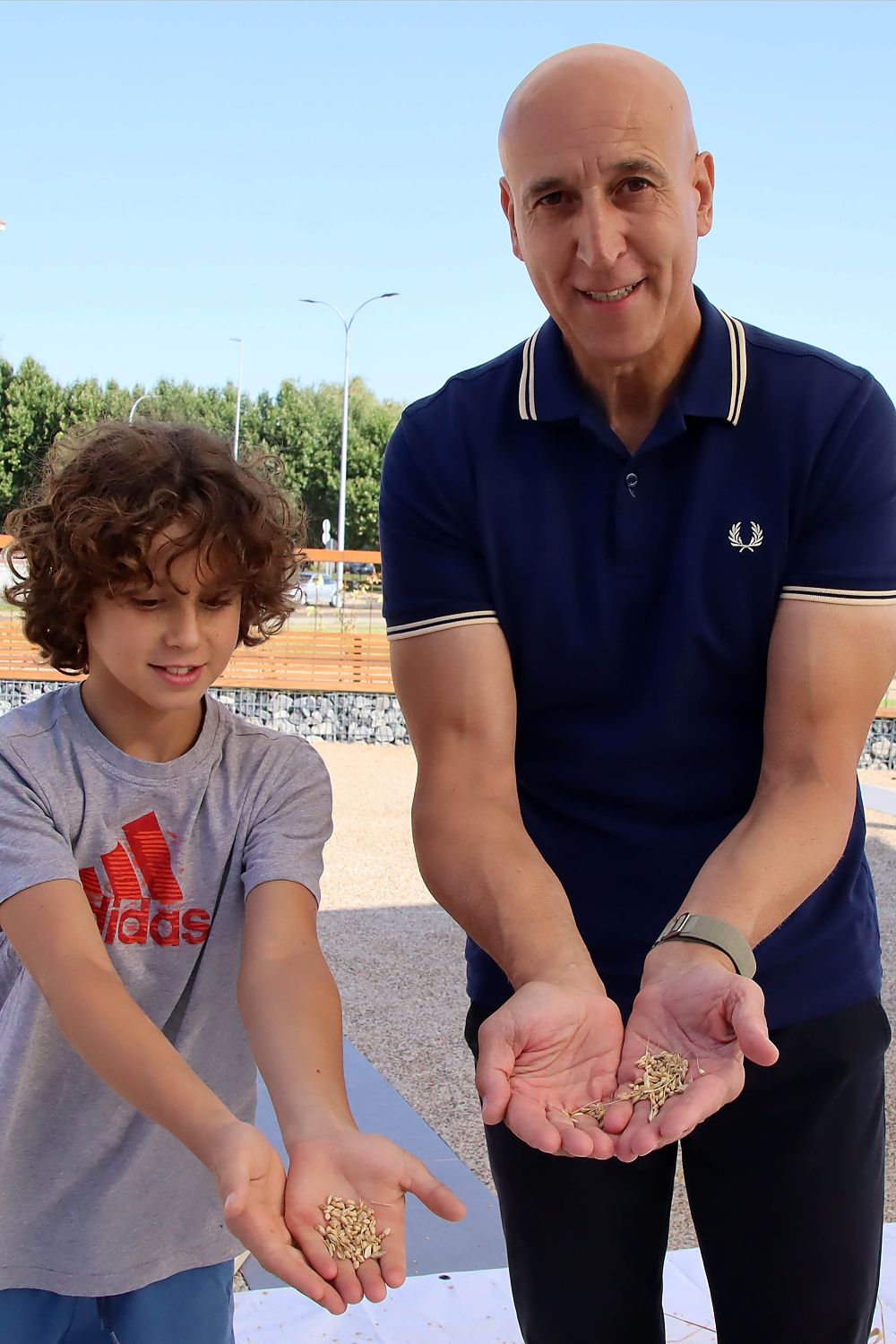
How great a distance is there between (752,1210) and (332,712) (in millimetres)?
14048

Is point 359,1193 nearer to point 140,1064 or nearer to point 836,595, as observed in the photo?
point 140,1064

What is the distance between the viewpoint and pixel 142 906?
190cm

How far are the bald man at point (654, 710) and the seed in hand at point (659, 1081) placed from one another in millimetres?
27

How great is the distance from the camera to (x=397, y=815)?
10719mm

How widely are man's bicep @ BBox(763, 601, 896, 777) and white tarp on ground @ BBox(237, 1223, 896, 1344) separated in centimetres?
155

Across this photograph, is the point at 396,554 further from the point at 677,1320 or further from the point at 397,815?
the point at 397,815

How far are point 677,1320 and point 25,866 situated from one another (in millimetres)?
1837

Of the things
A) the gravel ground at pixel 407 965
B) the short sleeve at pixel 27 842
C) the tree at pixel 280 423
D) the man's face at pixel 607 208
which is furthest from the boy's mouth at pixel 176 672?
the tree at pixel 280 423

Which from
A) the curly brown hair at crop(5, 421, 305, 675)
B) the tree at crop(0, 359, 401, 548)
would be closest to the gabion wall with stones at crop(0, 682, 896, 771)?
the curly brown hair at crop(5, 421, 305, 675)

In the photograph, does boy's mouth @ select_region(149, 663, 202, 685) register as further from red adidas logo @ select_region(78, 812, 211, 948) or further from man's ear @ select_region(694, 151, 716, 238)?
man's ear @ select_region(694, 151, 716, 238)

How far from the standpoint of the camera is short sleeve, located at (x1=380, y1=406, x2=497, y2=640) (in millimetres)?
1966

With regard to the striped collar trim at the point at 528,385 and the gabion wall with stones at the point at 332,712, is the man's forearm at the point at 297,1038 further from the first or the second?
the gabion wall with stones at the point at 332,712

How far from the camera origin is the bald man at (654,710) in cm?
182

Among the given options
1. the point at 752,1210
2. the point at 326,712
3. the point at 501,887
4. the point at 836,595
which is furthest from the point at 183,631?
the point at 326,712
